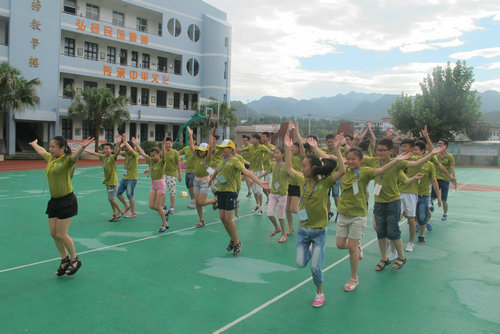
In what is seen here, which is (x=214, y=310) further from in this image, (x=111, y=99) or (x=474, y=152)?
(x=474, y=152)

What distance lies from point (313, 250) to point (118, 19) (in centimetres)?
3473

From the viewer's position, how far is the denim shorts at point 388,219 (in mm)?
5586

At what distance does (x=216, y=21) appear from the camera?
3825 cm

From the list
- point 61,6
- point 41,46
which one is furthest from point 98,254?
point 61,6

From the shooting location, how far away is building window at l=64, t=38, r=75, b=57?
101ft

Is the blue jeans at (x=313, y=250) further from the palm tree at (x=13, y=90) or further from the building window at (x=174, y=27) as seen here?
the building window at (x=174, y=27)

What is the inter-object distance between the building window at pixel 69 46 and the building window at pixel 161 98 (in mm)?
7953

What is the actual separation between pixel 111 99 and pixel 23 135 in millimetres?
8150

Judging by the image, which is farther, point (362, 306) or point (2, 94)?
point (2, 94)

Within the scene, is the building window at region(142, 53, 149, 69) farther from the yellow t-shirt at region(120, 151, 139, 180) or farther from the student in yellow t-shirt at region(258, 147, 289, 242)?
the student in yellow t-shirt at region(258, 147, 289, 242)

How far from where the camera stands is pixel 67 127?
31219 millimetres

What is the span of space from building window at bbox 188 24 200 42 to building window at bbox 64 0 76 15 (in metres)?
10.3

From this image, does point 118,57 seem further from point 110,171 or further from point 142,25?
point 110,171

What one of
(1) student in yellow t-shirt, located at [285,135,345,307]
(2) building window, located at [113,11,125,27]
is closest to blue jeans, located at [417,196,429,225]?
(1) student in yellow t-shirt, located at [285,135,345,307]
